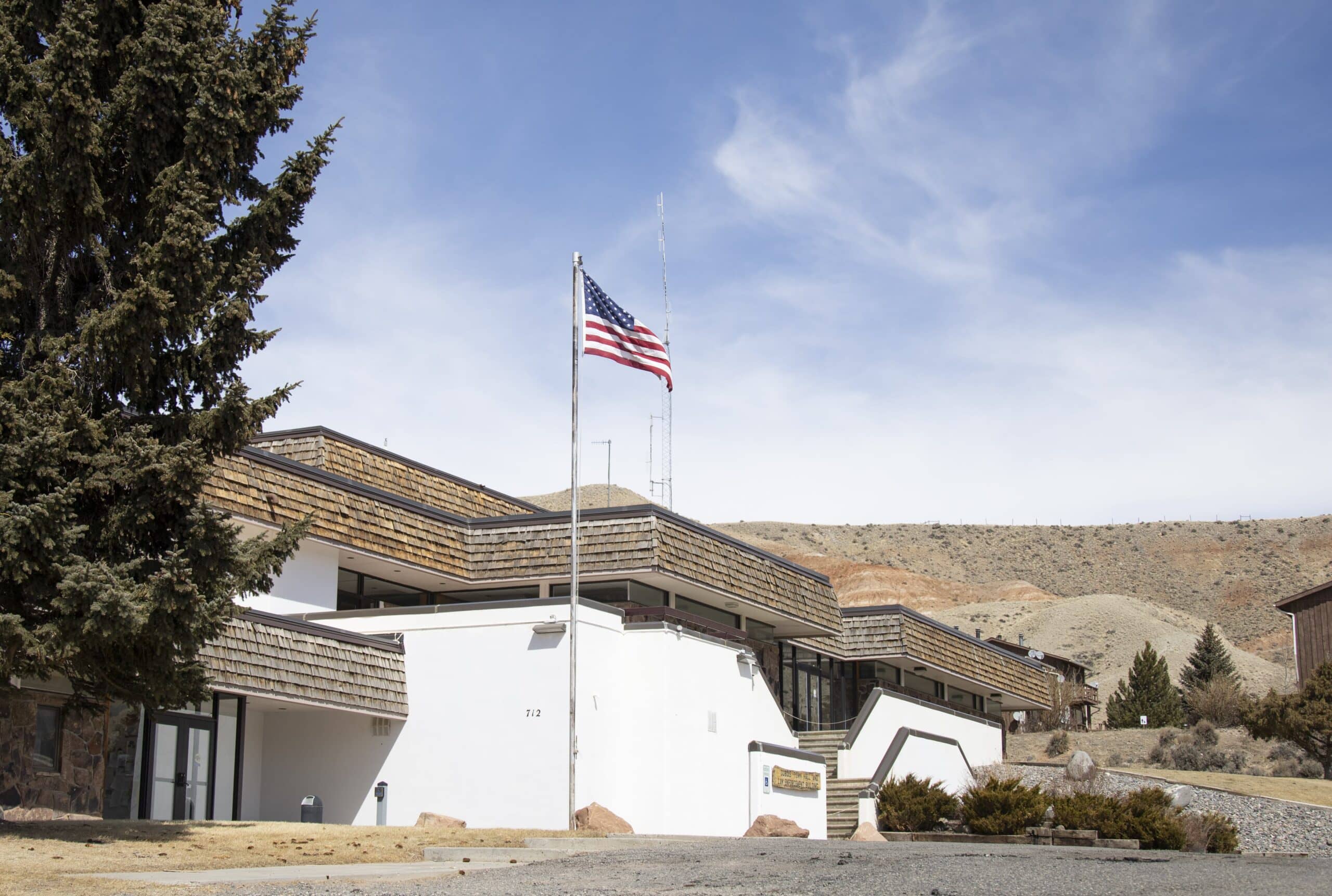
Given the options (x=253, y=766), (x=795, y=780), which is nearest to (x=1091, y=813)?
(x=795, y=780)

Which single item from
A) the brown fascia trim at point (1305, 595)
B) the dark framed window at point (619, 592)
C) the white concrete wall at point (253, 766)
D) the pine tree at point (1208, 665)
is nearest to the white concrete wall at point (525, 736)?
the white concrete wall at point (253, 766)

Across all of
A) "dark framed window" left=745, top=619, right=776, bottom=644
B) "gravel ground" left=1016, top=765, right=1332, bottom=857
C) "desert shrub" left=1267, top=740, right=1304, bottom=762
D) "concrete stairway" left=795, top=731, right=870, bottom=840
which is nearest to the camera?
"gravel ground" left=1016, top=765, right=1332, bottom=857

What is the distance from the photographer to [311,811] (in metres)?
21.5

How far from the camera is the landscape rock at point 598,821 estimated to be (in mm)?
21031

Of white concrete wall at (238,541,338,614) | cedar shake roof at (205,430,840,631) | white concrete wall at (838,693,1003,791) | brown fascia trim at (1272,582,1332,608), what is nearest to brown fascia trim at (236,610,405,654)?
white concrete wall at (238,541,338,614)

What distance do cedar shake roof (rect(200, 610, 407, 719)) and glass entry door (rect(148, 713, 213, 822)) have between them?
1586 mm

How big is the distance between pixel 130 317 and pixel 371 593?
47.5 ft

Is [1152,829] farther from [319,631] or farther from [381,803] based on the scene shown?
[319,631]

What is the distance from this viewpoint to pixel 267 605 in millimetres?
23875

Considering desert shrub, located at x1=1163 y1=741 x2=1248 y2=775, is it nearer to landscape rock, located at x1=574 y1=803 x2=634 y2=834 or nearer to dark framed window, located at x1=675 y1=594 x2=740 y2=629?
dark framed window, located at x1=675 y1=594 x2=740 y2=629

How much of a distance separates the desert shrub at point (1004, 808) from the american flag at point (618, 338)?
29.6ft

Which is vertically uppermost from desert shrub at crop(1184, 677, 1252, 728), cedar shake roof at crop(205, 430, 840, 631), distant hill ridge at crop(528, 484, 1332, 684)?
distant hill ridge at crop(528, 484, 1332, 684)

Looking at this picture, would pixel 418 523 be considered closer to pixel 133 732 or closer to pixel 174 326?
pixel 133 732

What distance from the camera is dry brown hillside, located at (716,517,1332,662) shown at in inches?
3910
